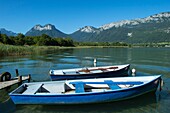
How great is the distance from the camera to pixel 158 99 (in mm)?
13984

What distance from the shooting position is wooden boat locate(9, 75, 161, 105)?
38.5 ft

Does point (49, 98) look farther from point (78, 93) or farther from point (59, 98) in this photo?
point (78, 93)

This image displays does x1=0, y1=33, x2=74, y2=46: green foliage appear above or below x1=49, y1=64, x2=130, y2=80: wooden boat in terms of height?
above

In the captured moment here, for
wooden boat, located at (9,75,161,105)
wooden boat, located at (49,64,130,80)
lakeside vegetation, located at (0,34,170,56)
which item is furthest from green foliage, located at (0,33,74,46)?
wooden boat, located at (9,75,161,105)

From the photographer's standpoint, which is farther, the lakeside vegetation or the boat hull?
the lakeside vegetation

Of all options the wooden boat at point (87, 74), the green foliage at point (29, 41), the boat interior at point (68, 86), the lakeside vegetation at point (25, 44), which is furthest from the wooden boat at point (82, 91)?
the green foliage at point (29, 41)

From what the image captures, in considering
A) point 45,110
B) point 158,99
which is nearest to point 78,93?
point 45,110

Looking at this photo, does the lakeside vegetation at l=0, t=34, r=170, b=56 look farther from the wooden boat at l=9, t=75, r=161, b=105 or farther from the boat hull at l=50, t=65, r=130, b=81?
the wooden boat at l=9, t=75, r=161, b=105

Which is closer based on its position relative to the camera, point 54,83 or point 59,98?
point 59,98

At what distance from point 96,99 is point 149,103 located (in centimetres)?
395

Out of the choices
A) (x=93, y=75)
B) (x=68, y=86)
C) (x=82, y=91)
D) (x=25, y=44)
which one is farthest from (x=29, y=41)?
(x=82, y=91)

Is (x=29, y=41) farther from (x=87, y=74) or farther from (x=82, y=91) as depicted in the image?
(x=82, y=91)

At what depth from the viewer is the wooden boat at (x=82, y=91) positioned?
11734 mm

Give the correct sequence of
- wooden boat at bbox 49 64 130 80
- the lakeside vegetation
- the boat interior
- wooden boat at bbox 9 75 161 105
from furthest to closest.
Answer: the lakeside vegetation
wooden boat at bbox 49 64 130 80
the boat interior
wooden boat at bbox 9 75 161 105
